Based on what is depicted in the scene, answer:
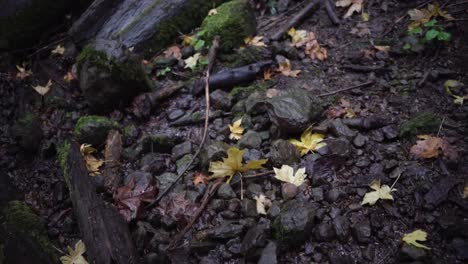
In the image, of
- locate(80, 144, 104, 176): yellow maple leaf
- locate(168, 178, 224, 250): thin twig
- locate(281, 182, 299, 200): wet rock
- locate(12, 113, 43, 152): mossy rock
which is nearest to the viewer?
locate(168, 178, 224, 250): thin twig

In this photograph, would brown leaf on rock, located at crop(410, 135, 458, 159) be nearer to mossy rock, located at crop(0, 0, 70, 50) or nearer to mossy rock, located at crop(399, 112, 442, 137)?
mossy rock, located at crop(399, 112, 442, 137)

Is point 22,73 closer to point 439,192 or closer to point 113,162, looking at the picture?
point 113,162

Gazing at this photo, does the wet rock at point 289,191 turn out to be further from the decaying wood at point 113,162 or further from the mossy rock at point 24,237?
the mossy rock at point 24,237

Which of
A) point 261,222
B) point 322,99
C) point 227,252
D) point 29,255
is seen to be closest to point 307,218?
point 261,222

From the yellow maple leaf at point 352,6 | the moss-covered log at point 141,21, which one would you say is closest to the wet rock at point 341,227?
the yellow maple leaf at point 352,6

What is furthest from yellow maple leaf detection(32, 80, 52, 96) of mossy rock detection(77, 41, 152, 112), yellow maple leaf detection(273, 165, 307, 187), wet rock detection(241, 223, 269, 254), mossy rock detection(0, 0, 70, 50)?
wet rock detection(241, 223, 269, 254)

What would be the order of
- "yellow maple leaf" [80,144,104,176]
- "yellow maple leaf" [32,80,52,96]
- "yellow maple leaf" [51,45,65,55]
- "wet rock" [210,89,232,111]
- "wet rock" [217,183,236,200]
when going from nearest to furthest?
"wet rock" [217,183,236,200] → "yellow maple leaf" [80,144,104,176] → "wet rock" [210,89,232,111] → "yellow maple leaf" [32,80,52,96] → "yellow maple leaf" [51,45,65,55]

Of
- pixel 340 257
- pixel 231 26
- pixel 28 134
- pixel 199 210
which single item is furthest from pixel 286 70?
pixel 28 134

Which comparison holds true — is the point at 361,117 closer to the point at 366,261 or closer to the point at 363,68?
the point at 363,68
